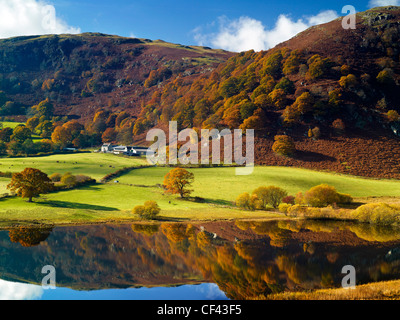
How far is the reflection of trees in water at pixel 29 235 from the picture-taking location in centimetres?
3474

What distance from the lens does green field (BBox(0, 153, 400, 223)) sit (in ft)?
155

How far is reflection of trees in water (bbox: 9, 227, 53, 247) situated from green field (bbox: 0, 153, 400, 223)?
11.9 feet

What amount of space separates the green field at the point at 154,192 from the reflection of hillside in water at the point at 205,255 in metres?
5.77

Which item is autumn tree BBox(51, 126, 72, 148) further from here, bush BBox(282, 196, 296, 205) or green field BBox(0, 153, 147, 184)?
bush BBox(282, 196, 296, 205)

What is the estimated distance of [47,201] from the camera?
2048 inches

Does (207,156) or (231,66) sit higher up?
(231,66)

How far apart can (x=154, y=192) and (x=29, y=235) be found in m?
27.9

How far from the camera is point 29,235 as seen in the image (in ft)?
123

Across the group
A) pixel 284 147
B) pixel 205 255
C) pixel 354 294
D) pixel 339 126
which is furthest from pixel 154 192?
pixel 339 126

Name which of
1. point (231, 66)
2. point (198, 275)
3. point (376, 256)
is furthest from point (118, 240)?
point (231, 66)

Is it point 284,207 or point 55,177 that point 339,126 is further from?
point 55,177

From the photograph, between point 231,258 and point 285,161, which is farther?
point 285,161

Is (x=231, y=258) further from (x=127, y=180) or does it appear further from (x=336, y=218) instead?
(x=127, y=180)
